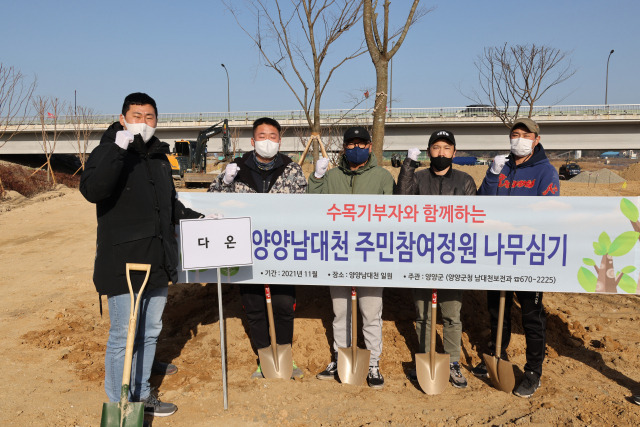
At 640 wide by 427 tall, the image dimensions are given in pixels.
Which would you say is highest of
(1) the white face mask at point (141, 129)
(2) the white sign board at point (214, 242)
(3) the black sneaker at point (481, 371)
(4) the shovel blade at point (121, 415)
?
(1) the white face mask at point (141, 129)

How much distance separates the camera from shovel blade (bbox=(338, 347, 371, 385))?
4.23 m

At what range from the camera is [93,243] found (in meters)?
10.6

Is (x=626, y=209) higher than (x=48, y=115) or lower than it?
lower

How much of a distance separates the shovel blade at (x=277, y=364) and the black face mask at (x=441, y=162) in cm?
224

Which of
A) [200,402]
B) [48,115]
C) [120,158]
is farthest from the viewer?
[48,115]

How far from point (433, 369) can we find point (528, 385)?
821 mm

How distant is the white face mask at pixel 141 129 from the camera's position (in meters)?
3.31

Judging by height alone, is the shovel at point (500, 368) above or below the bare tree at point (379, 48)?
below

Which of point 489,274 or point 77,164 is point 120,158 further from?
point 77,164

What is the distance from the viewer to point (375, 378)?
424 cm

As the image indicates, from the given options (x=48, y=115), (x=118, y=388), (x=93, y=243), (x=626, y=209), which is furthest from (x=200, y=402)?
(x=48, y=115)

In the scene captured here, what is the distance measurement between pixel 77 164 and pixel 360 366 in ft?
143

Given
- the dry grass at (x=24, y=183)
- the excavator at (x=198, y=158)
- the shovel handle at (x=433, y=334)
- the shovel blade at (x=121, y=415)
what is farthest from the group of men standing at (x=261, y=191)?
the dry grass at (x=24, y=183)

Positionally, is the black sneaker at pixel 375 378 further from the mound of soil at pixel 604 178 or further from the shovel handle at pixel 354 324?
the mound of soil at pixel 604 178
